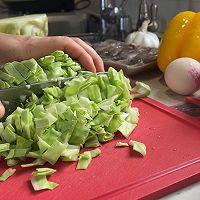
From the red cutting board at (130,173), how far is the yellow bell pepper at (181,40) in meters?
0.31

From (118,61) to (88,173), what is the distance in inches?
20.9

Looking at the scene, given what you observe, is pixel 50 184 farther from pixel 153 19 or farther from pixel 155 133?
pixel 153 19

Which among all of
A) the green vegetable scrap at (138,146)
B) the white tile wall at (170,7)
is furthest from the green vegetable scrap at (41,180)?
the white tile wall at (170,7)

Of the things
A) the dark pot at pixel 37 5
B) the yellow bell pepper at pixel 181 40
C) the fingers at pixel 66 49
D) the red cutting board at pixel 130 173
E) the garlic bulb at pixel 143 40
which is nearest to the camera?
the red cutting board at pixel 130 173

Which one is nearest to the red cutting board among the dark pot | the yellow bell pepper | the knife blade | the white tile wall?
the knife blade

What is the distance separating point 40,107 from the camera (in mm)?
660

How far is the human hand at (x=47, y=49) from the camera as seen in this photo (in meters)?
0.84

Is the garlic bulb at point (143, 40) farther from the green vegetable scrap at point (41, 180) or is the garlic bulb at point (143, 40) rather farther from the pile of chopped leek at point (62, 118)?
the green vegetable scrap at point (41, 180)

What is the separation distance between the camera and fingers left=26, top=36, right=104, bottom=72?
2.76 ft

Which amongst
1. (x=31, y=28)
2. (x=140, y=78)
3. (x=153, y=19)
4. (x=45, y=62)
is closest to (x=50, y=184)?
(x=45, y=62)

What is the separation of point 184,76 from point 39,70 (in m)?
0.34

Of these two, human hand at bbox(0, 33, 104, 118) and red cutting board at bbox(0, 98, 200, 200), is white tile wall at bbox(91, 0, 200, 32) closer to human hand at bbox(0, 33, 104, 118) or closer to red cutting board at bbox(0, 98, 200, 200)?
human hand at bbox(0, 33, 104, 118)

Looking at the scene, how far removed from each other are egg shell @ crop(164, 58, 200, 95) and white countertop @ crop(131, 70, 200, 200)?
0.02m

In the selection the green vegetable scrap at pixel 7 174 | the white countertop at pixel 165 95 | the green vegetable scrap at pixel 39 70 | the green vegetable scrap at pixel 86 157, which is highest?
the green vegetable scrap at pixel 39 70
